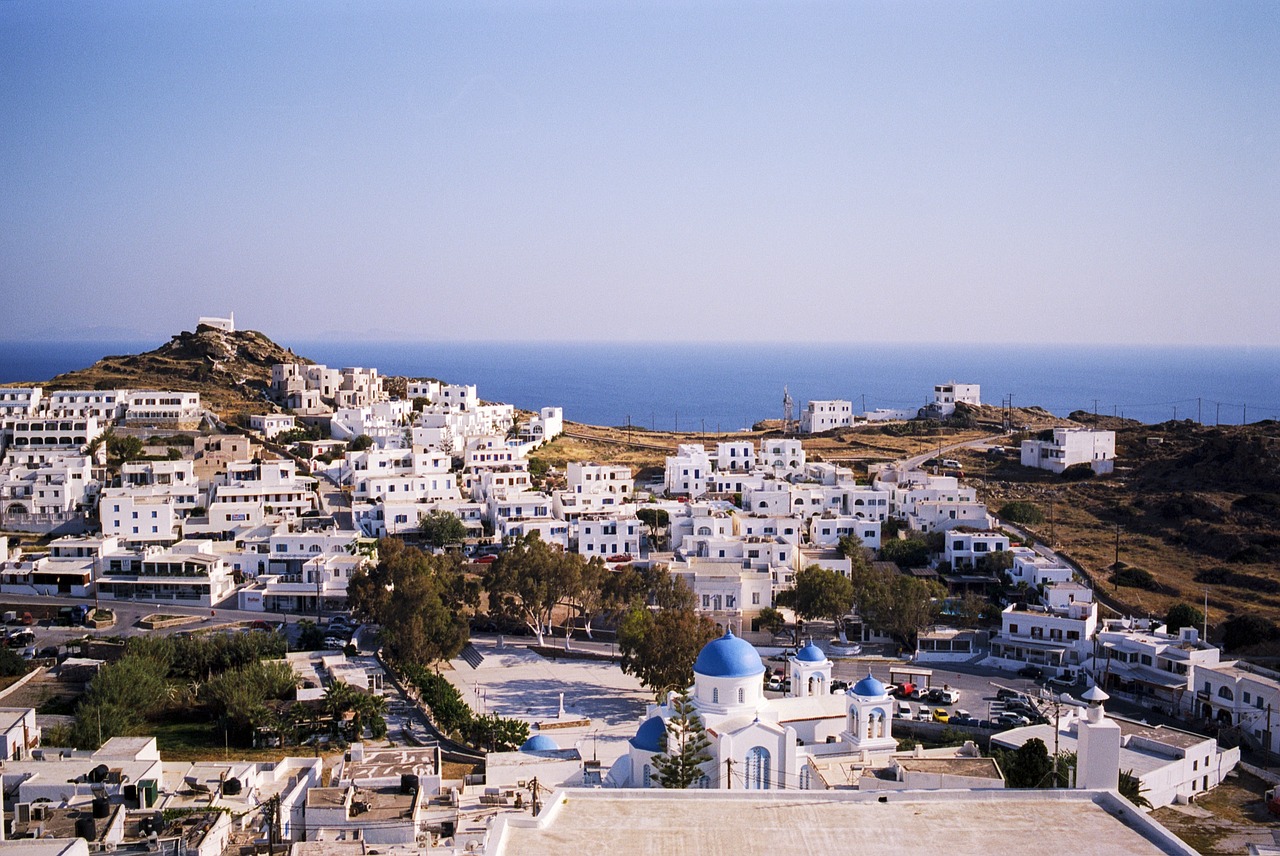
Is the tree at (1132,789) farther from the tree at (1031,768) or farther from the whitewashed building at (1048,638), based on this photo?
the whitewashed building at (1048,638)

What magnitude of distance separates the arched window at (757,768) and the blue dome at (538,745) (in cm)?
495

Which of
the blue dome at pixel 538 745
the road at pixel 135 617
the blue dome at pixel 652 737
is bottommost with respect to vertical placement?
the road at pixel 135 617

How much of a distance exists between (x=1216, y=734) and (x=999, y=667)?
5620 millimetres

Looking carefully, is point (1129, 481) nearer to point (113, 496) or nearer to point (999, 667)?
point (999, 667)

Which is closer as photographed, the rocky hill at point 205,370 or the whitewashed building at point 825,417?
the rocky hill at point 205,370

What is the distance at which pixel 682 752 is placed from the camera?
17.7 metres

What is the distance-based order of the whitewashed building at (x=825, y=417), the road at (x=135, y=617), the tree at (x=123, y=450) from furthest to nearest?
the whitewashed building at (x=825, y=417) → the tree at (x=123, y=450) → the road at (x=135, y=617)

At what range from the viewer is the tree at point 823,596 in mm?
30781

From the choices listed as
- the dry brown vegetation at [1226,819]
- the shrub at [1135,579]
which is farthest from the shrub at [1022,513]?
the dry brown vegetation at [1226,819]

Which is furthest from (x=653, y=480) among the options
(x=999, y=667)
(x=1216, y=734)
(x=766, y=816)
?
(x=766, y=816)

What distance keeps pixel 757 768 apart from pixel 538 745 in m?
5.16

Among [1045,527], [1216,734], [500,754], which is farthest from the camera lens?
[1045,527]

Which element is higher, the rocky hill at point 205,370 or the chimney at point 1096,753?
the rocky hill at point 205,370

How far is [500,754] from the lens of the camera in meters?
21.4
